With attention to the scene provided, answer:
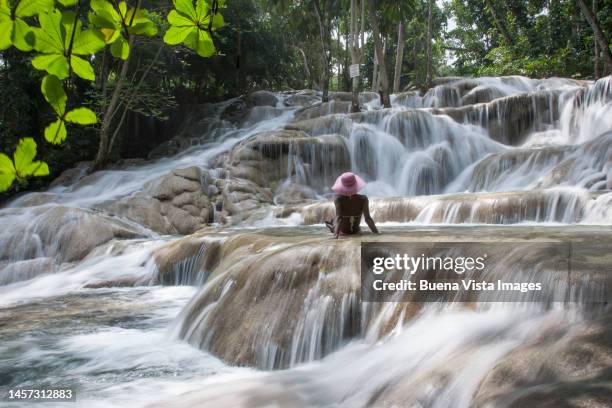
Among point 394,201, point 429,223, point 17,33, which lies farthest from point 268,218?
point 17,33

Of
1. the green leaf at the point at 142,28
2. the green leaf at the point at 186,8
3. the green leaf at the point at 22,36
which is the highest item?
the green leaf at the point at 186,8

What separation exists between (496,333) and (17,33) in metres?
3.46

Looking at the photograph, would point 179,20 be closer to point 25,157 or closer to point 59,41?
point 59,41

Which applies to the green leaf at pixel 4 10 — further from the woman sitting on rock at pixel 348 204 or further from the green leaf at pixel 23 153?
the woman sitting on rock at pixel 348 204

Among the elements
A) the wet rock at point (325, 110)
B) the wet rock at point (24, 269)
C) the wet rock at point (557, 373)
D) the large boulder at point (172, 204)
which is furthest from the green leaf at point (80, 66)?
the wet rock at point (325, 110)

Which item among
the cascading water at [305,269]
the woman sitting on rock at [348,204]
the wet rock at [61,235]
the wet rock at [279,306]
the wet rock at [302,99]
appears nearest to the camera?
the cascading water at [305,269]

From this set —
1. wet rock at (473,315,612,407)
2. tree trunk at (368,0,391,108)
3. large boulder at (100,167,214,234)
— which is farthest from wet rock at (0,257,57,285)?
tree trunk at (368,0,391,108)

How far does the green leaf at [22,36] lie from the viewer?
856 millimetres

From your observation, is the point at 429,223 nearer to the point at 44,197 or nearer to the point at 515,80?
the point at 44,197

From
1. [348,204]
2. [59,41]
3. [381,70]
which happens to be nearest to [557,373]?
[59,41]

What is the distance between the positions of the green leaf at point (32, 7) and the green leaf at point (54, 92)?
0.11 m

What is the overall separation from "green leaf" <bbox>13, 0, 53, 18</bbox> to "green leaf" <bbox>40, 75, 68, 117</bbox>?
107mm

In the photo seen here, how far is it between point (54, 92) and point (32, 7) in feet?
0.46

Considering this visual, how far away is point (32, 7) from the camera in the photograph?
0.87m
